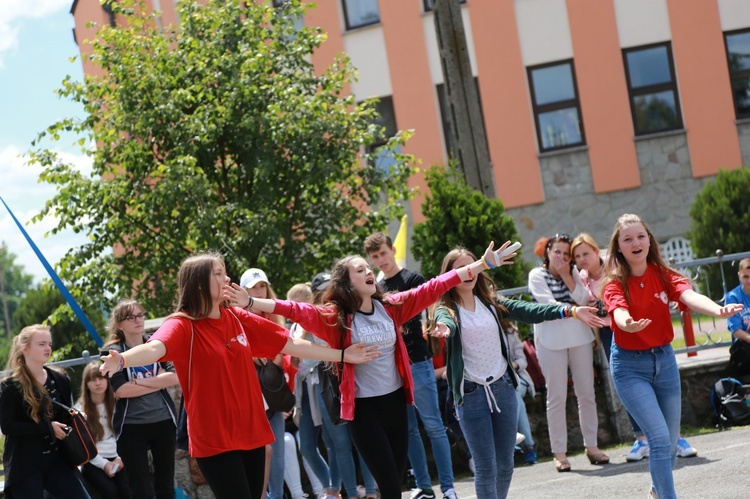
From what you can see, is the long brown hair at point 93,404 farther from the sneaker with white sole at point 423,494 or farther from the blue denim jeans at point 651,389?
the blue denim jeans at point 651,389

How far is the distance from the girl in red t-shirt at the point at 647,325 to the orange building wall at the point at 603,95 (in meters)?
15.3

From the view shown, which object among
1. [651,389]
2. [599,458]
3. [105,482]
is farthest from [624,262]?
[105,482]

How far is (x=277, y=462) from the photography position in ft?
27.5

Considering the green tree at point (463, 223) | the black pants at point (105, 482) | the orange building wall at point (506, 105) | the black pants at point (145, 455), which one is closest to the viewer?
the black pants at point (145, 455)

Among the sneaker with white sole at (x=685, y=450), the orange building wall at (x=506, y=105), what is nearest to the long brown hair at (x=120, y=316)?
the sneaker with white sole at (x=685, y=450)

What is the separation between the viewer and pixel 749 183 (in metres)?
19.5

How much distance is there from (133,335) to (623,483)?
13.3 feet

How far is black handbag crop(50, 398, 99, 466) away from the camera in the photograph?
7.47 metres

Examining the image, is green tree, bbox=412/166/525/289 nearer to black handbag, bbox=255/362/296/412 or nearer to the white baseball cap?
black handbag, bbox=255/362/296/412

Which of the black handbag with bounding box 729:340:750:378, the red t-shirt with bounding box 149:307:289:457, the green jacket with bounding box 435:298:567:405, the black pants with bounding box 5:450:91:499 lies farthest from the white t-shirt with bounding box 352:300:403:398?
the black handbag with bounding box 729:340:750:378

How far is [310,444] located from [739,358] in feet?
14.9

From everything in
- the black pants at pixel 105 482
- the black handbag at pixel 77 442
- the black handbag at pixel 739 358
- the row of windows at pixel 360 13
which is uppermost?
the row of windows at pixel 360 13

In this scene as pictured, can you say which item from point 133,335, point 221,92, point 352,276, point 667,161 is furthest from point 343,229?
point 667,161

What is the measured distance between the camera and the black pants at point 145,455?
25.1 ft
